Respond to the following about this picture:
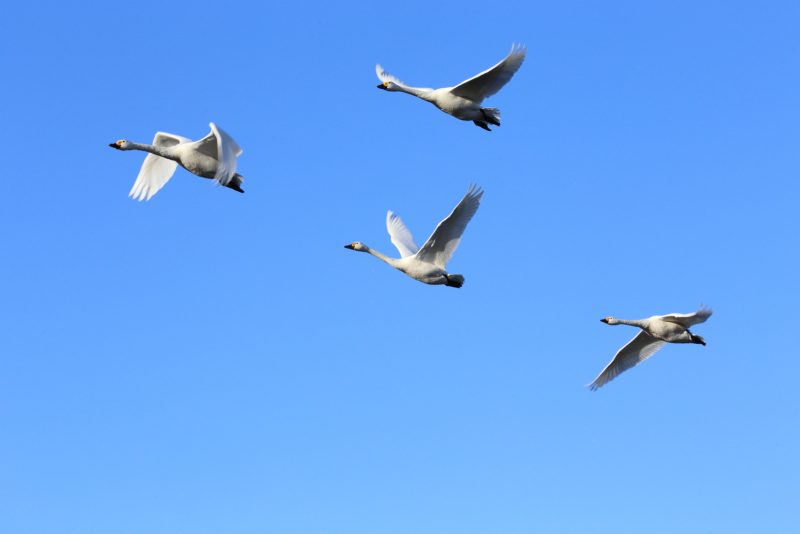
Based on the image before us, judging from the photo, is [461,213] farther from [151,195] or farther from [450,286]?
[151,195]

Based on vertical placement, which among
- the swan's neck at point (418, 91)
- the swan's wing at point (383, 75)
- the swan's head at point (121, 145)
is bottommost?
the swan's head at point (121, 145)

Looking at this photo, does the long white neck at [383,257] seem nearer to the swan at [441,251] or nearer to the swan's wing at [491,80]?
the swan at [441,251]

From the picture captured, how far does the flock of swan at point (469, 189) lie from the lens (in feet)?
113

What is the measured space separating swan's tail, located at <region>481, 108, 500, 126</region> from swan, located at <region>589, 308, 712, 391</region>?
23.3ft

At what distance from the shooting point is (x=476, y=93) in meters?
36.6

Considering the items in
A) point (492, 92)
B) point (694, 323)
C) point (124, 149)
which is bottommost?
point (694, 323)

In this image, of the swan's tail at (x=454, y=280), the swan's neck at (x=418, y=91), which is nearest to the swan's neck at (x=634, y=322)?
the swan's tail at (x=454, y=280)

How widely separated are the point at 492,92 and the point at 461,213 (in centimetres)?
414

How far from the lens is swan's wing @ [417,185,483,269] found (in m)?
34.4

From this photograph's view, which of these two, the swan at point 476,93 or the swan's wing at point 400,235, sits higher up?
the swan at point 476,93

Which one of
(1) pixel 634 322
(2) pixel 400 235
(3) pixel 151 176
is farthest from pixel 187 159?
(1) pixel 634 322

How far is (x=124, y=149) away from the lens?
125ft

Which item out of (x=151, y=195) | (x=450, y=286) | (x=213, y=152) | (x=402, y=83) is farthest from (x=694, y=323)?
(x=151, y=195)

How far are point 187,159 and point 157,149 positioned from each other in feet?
7.93
